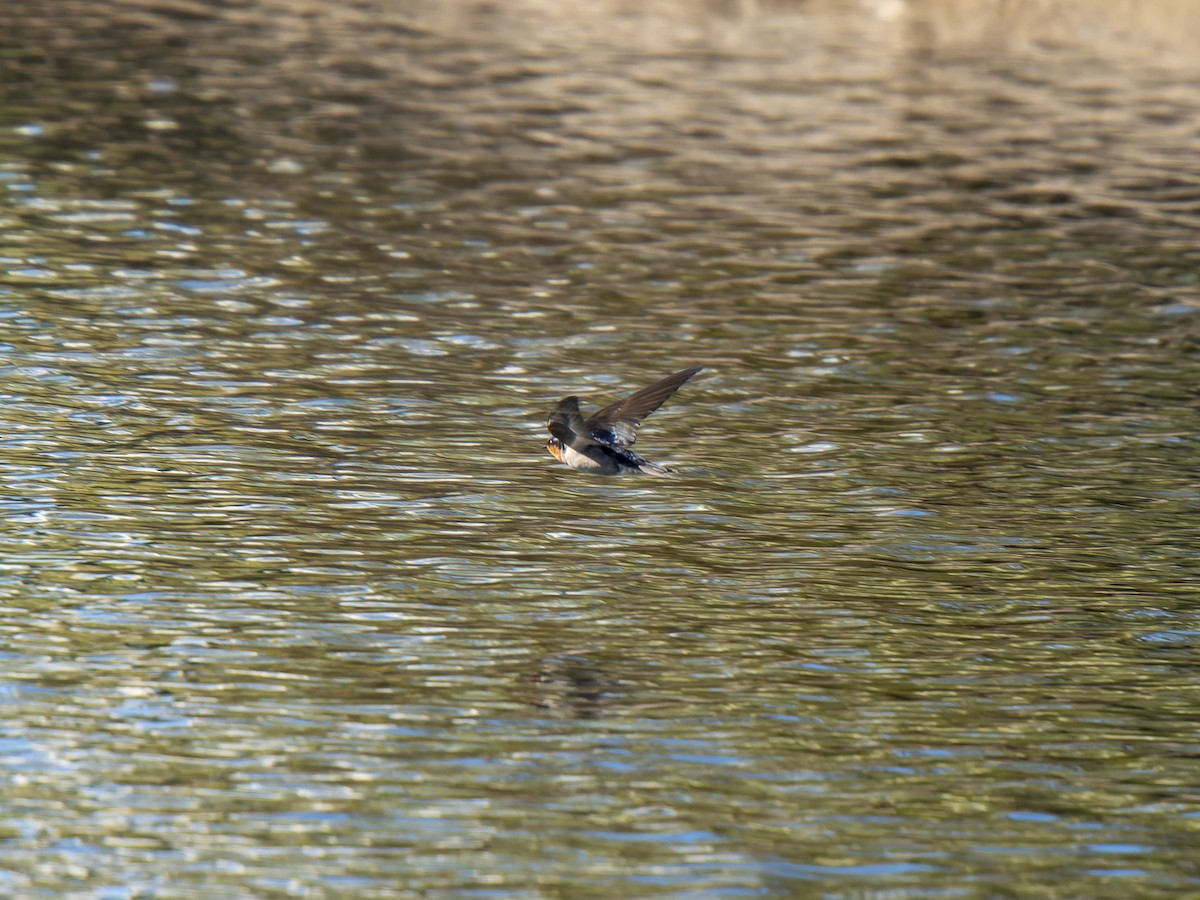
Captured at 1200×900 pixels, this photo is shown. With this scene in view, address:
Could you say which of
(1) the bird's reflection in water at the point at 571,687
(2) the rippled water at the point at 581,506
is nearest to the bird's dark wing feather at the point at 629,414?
(2) the rippled water at the point at 581,506

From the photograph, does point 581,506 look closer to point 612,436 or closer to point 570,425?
point 612,436

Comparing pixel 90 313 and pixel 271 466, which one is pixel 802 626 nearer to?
pixel 271 466

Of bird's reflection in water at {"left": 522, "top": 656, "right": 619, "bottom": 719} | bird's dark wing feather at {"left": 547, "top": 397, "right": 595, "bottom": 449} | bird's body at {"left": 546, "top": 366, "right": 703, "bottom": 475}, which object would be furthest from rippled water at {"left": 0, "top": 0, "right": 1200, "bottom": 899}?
bird's dark wing feather at {"left": 547, "top": 397, "right": 595, "bottom": 449}

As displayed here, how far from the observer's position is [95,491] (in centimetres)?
1362

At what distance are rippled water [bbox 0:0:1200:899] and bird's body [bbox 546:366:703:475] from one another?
65cm

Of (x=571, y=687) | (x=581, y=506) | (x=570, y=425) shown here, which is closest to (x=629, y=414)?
(x=570, y=425)

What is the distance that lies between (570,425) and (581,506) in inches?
70.9

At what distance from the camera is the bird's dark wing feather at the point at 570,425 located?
12250 mm

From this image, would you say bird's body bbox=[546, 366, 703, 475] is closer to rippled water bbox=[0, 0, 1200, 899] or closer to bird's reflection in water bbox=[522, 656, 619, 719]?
rippled water bbox=[0, 0, 1200, 899]

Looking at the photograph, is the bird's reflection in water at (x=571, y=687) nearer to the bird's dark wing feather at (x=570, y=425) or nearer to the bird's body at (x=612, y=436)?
the bird's dark wing feather at (x=570, y=425)

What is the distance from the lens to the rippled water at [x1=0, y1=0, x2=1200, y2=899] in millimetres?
9117

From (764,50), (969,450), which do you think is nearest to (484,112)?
(764,50)

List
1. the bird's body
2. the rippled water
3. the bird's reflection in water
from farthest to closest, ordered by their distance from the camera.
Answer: the bird's body
the bird's reflection in water
the rippled water

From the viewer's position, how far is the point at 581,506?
14.4 m
